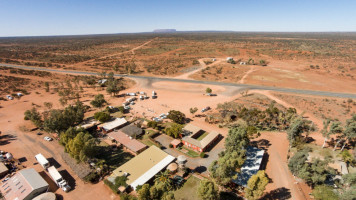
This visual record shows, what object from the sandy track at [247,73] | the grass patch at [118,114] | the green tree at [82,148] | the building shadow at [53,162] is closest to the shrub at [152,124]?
the grass patch at [118,114]

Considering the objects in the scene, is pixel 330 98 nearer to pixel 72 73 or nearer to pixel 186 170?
pixel 186 170

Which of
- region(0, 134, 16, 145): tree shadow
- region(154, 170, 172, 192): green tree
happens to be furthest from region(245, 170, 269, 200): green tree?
region(0, 134, 16, 145): tree shadow

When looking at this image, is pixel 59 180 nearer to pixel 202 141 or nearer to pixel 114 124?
pixel 114 124

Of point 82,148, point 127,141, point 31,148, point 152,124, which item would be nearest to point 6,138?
point 31,148

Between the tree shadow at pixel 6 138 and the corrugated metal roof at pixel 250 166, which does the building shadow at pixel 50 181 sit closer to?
the tree shadow at pixel 6 138

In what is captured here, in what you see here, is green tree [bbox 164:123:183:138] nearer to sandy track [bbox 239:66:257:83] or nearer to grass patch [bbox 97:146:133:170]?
grass patch [bbox 97:146:133:170]

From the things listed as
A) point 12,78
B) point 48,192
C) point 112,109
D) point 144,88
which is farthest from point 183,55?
point 48,192
